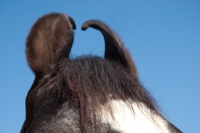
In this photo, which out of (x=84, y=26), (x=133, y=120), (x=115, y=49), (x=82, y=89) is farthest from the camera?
(x=115, y=49)

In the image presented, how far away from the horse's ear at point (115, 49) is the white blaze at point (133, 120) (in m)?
0.60

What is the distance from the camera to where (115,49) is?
2674 millimetres

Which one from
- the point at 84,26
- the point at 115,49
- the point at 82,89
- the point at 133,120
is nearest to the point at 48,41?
the point at 84,26

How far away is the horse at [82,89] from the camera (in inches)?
75.5

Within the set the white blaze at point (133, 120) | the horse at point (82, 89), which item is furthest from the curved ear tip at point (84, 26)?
the white blaze at point (133, 120)

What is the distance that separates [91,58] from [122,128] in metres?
0.76

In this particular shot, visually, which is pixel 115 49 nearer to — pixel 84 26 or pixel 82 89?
pixel 84 26

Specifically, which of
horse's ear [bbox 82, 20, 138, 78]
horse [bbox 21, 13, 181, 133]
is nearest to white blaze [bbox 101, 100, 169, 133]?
horse [bbox 21, 13, 181, 133]

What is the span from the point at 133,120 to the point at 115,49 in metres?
0.87

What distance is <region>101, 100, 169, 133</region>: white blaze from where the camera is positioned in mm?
1853

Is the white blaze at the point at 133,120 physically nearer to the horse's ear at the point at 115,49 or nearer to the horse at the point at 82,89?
the horse at the point at 82,89

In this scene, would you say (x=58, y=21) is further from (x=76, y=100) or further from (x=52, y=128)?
(x=52, y=128)

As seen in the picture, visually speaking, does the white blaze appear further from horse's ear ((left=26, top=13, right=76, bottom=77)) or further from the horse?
horse's ear ((left=26, top=13, right=76, bottom=77))

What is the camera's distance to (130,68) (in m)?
2.69
